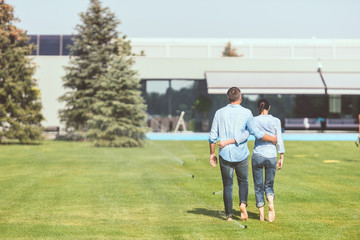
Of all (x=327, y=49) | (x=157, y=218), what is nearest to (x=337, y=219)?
(x=157, y=218)

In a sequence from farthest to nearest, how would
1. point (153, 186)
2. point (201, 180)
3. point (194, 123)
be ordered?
point (194, 123)
point (201, 180)
point (153, 186)

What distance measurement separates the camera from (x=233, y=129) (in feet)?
22.7

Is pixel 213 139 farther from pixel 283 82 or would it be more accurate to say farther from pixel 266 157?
pixel 283 82

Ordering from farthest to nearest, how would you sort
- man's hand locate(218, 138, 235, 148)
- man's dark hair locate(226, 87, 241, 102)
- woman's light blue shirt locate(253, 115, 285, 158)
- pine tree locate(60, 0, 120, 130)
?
1. pine tree locate(60, 0, 120, 130)
2. woman's light blue shirt locate(253, 115, 285, 158)
3. man's dark hair locate(226, 87, 241, 102)
4. man's hand locate(218, 138, 235, 148)

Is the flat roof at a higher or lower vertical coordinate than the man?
higher

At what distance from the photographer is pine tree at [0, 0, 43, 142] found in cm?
2670

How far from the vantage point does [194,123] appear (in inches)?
1555

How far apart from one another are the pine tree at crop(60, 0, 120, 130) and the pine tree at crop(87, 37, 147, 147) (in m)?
5.51

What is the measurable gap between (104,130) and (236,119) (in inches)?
753

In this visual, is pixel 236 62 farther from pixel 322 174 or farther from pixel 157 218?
pixel 157 218

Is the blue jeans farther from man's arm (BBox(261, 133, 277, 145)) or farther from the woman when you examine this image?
man's arm (BBox(261, 133, 277, 145))

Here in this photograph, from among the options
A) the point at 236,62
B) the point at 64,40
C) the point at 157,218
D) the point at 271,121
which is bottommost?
the point at 157,218

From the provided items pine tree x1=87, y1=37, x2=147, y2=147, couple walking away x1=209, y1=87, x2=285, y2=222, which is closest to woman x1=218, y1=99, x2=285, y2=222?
couple walking away x1=209, y1=87, x2=285, y2=222

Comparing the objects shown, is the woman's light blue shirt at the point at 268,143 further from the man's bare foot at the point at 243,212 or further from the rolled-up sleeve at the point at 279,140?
the man's bare foot at the point at 243,212
